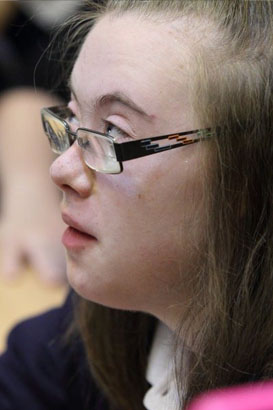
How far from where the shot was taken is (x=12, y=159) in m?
1.67

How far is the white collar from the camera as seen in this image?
705 mm

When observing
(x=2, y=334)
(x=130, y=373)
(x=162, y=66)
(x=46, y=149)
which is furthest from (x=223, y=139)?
(x=46, y=149)

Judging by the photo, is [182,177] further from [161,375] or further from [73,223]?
[161,375]

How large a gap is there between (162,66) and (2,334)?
1.93ft

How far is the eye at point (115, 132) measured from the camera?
64 cm

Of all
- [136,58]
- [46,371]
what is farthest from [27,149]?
[136,58]

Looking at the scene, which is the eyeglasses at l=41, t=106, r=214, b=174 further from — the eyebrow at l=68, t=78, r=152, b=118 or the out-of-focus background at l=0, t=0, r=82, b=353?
the out-of-focus background at l=0, t=0, r=82, b=353

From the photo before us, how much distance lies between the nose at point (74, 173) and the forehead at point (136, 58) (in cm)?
6

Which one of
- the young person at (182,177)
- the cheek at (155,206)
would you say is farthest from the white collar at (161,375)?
the cheek at (155,206)

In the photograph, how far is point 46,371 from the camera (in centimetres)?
93

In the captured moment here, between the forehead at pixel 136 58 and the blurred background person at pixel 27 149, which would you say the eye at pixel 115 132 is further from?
the blurred background person at pixel 27 149

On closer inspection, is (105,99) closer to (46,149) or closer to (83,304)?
(83,304)

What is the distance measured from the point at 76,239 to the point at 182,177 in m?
0.14

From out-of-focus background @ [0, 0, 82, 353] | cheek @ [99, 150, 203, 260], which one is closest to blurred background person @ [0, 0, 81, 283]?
out-of-focus background @ [0, 0, 82, 353]
